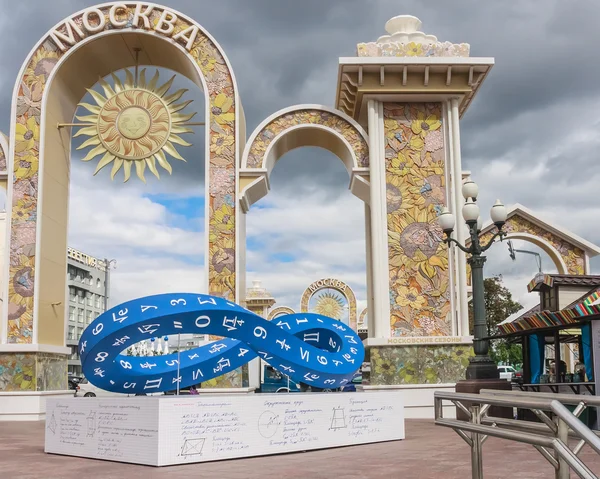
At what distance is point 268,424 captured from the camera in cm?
1080

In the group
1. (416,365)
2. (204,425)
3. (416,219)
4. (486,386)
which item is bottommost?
(204,425)

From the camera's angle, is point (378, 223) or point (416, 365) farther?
point (378, 223)

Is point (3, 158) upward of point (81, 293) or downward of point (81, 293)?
upward

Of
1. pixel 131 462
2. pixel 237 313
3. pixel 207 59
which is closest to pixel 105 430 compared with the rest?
pixel 131 462

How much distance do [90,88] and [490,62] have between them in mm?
11324

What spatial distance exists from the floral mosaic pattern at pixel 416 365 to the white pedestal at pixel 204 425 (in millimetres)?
6230

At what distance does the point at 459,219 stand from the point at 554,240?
375 inches

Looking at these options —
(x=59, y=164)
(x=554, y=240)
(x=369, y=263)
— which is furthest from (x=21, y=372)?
(x=554, y=240)

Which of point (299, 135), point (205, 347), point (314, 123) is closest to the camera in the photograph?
point (205, 347)

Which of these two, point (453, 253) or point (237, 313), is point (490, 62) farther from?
point (237, 313)

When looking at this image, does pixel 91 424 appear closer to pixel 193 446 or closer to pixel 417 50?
pixel 193 446

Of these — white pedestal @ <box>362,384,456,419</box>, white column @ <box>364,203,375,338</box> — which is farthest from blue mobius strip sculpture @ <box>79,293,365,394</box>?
white column @ <box>364,203,375,338</box>

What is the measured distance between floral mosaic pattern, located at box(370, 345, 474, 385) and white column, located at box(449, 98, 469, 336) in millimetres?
827

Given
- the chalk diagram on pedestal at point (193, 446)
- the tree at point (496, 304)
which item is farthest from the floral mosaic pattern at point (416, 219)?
the tree at point (496, 304)
